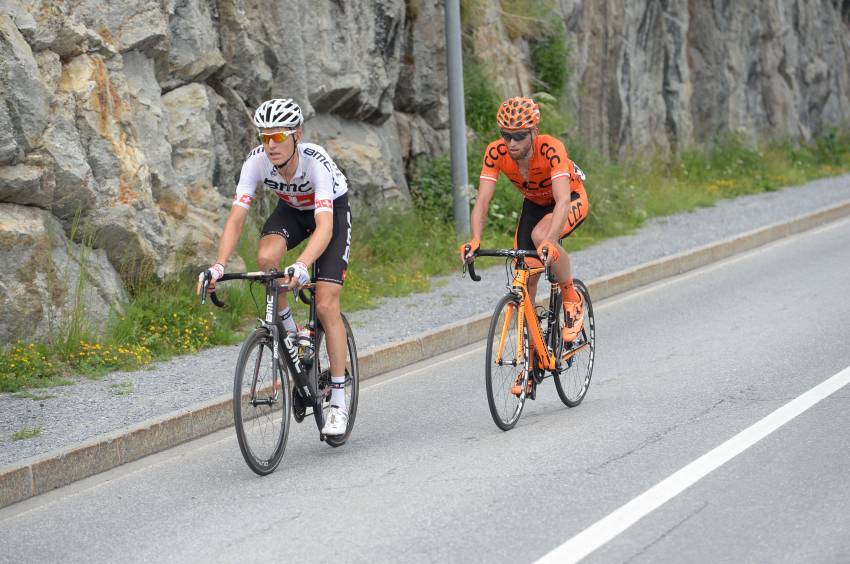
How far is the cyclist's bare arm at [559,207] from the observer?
7.52 metres

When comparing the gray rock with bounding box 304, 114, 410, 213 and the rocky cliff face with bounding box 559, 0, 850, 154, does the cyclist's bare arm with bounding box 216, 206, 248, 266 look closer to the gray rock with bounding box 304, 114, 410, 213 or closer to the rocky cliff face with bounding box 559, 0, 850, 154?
the gray rock with bounding box 304, 114, 410, 213

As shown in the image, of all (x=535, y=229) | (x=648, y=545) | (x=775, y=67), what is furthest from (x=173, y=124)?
(x=775, y=67)

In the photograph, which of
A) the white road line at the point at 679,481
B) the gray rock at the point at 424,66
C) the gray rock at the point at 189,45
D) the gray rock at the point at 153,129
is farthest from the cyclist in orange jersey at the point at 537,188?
the gray rock at the point at 424,66

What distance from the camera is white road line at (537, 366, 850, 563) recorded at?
5.34 m

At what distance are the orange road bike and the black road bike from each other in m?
0.99

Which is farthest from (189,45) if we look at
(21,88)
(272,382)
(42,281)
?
(272,382)

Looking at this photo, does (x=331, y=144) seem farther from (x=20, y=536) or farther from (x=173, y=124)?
(x=20, y=536)

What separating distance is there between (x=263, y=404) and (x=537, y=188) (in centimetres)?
238

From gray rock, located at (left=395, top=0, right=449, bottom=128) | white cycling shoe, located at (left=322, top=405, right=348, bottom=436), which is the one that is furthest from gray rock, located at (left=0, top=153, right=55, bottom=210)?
gray rock, located at (left=395, top=0, right=449, bottom=128)

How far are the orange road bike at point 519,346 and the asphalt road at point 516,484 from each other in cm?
20

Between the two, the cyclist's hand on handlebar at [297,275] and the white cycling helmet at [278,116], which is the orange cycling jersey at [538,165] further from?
the cyclist's hand on handlebar at [297,275]

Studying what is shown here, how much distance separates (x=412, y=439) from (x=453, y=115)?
7832 millimetres

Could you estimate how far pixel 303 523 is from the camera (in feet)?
19.5

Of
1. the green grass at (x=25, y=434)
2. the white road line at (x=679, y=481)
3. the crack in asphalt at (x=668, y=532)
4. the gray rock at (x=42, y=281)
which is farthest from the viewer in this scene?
the gray rock at (x=42, y=281)
